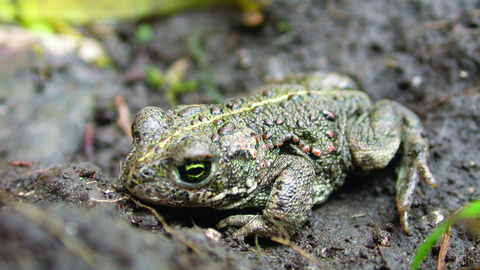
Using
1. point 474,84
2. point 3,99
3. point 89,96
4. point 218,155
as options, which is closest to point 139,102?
point 89,96

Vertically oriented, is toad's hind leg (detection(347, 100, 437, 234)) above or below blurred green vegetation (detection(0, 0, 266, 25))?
below

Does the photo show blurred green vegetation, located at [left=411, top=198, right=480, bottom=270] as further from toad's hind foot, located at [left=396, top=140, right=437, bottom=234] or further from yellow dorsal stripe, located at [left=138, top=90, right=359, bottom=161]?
yellow dorsal stripe, located at [left=138, top=90, right=359, bottom=161]

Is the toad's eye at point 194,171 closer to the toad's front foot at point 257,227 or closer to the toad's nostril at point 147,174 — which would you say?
the toad's nostril at point 147,174

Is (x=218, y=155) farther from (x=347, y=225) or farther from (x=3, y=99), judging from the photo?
(x=3, y=99)

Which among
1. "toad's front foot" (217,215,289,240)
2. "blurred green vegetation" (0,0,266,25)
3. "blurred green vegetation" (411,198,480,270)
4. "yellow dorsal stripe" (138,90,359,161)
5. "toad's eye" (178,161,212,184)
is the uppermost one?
"blurred green vegetation" (0,0,266,25)

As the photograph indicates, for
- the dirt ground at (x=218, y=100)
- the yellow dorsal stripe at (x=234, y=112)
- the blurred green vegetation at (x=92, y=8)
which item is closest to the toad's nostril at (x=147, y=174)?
the yellow dorsal stripe at (x=234, y=112)

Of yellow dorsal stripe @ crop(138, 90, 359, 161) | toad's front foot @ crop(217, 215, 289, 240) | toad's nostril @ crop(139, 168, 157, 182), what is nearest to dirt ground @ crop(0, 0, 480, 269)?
toad's front foot @ crop(217, 215, 289, 240)
